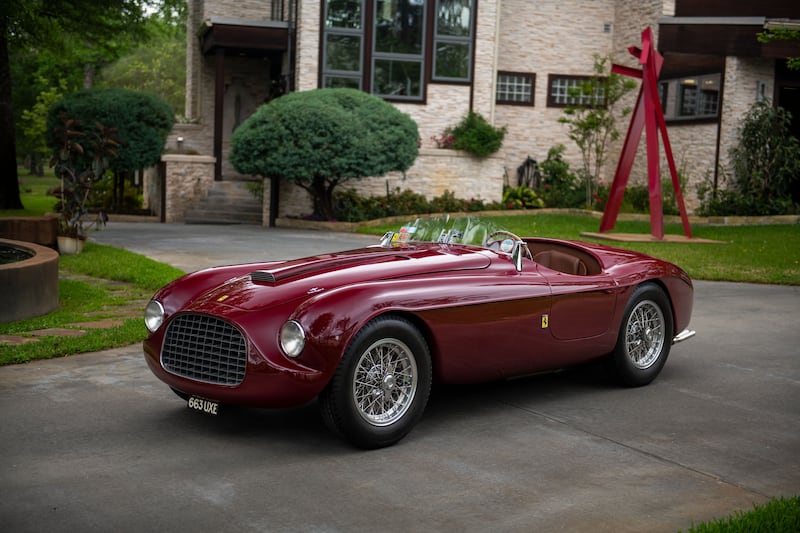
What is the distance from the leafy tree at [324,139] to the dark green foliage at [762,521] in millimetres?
17623

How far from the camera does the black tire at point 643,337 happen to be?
22.5 ft

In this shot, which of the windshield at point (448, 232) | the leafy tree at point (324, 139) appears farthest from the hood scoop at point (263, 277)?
the leafy tree at point (324, 139)

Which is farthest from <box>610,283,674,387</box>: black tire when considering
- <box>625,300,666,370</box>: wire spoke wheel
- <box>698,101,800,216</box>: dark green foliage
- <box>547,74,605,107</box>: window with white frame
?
<box>547,74,605,107</box>: window with white frame

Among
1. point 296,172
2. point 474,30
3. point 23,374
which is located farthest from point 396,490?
point 474,30

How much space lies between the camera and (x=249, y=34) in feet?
85.1

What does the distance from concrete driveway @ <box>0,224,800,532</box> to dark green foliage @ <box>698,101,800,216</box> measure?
52.4 feet

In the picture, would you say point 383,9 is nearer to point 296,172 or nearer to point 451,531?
point 296,172

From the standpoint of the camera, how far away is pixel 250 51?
90.7 feet

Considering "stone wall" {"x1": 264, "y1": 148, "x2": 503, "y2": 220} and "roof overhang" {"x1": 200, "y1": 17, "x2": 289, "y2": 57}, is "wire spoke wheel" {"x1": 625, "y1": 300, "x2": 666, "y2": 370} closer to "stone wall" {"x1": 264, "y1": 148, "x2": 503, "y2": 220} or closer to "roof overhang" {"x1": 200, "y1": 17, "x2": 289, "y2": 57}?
"stone wall" {"x1": 264, "y1": 148, "x2": 503, "y2": 220}

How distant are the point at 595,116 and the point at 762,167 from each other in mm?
4868

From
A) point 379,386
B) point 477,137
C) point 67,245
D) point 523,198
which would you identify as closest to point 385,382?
point 379,386

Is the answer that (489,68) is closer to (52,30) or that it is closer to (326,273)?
(52,30)

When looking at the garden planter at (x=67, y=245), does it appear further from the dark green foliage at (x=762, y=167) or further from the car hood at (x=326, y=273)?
the dark green foliage at (x=762, y=167)

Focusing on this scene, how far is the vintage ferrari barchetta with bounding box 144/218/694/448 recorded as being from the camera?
16.9 feet
